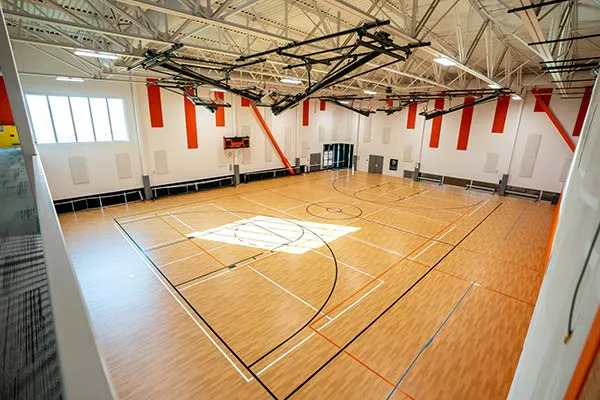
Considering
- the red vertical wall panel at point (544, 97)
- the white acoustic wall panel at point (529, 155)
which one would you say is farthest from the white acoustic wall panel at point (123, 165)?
the red vertical wall panel at point (544, 97)

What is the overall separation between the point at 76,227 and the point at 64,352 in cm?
1418

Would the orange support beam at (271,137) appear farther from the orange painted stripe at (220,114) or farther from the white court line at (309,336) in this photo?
the white court line at (309,336)

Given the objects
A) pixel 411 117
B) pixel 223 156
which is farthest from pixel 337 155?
pixel 223 156

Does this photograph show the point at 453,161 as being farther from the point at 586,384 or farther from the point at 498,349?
the point at 586,384

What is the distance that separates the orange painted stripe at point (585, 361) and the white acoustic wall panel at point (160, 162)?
17.5 m

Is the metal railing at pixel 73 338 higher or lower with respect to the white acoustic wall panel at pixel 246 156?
higher

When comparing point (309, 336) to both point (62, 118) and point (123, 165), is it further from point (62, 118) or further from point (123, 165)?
point (62, 118)

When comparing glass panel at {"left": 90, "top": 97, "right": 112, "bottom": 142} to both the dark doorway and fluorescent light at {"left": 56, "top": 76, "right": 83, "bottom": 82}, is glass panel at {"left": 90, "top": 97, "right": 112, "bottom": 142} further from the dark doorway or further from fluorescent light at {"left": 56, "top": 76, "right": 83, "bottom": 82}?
the dark doorway

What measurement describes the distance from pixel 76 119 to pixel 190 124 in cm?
530

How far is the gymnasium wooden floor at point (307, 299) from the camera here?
5262 millimetres

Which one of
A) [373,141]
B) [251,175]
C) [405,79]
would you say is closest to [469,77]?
[405,79]

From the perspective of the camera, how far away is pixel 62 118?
1283 centimetres

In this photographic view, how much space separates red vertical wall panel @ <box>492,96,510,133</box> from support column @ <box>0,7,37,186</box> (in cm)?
2132

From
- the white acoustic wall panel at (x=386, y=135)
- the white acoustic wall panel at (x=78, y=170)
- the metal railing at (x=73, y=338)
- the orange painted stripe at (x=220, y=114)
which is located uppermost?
the orange painted stripe at (x=220, y=114)
